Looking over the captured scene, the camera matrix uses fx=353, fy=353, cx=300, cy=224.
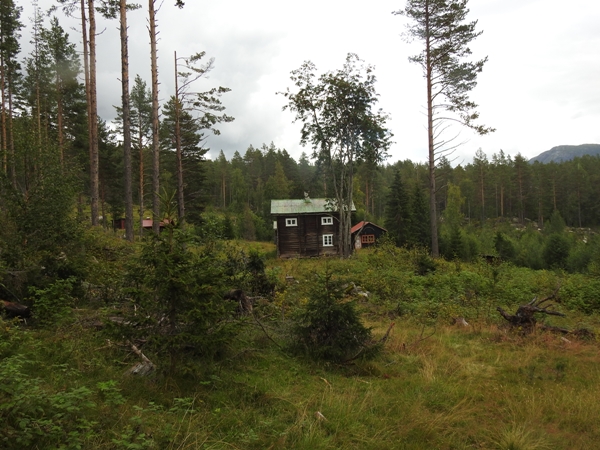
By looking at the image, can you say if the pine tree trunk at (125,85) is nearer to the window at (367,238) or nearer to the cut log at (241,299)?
the cut log at (241,299)

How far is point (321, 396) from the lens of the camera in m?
4.52

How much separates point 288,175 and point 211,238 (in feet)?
193

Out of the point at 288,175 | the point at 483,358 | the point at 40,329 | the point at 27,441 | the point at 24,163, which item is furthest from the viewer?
the point at 288,175

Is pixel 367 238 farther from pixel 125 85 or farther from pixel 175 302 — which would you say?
pixel 175 302

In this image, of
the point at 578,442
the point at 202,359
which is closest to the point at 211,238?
the point at 202,359

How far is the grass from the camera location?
3.39 metres

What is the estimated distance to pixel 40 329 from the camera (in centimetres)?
576

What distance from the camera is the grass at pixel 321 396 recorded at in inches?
134

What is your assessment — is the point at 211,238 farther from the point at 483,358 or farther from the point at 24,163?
the point at 483,358

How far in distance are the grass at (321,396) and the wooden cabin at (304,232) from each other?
78.6 feet

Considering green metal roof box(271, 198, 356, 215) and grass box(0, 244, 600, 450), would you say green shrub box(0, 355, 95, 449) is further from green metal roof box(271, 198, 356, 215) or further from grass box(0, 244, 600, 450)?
green metal roof box(271, 198, 356, 215)

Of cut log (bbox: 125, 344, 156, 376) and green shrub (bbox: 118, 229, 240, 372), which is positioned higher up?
green shrub (bbox: 118, 229, 240, 372)

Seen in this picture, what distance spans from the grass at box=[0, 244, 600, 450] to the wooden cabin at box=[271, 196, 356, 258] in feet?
78.6

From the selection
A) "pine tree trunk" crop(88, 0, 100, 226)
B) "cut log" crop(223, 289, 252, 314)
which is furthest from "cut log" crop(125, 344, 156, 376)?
"pine tree trunk" crop(88, 0, 100, 226)
